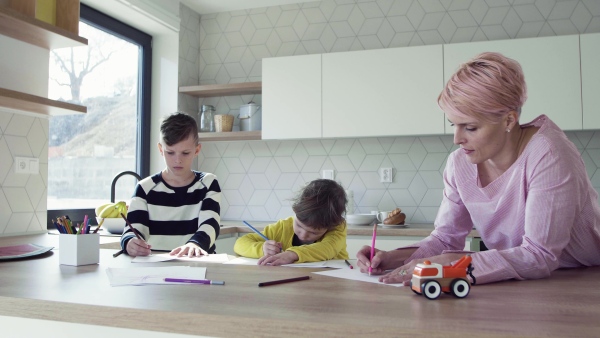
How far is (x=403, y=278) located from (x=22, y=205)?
→ 208 cm

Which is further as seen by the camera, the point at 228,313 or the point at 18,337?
the point at 18,337

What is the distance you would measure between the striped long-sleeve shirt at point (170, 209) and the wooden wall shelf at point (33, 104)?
533 mm

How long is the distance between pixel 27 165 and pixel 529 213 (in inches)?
90.0

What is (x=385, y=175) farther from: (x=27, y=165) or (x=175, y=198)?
(x=27, y=165)

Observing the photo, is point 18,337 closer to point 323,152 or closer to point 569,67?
point 323,152

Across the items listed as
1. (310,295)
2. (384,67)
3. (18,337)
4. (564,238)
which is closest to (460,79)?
(564,238)

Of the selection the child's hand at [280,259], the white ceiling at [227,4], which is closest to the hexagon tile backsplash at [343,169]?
the white ceiling at [227,4]

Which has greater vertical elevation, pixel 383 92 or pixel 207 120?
pixel 383 92

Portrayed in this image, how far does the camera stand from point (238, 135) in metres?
3.84

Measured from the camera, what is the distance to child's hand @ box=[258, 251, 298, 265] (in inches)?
61.3

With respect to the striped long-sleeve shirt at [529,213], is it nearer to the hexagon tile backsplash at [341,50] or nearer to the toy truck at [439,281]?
the toy truck at [439,281]

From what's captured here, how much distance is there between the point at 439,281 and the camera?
1.04 meters

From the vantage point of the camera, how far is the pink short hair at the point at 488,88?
132 centimetres

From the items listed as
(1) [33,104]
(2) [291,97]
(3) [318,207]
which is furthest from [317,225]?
(2) [291,97]
